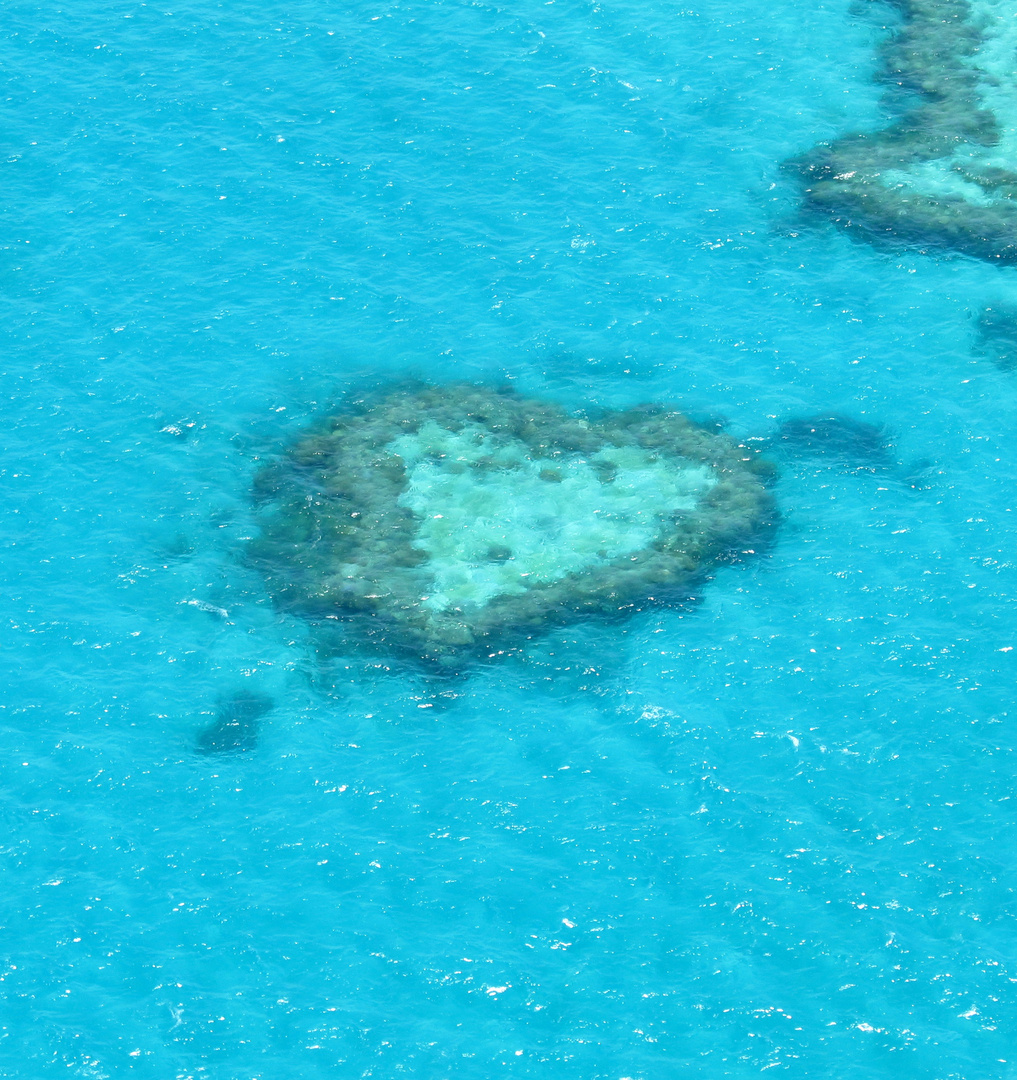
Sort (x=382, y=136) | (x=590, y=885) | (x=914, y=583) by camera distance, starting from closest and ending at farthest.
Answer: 1. (x=590, y=885)
2. (x=914, y=583)
3. (x=382, y=136)

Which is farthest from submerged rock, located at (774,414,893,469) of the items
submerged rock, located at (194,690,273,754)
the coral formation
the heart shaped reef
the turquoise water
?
submerged rock, located at (194,690,273,754)

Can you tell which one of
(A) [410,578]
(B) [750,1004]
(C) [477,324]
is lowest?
(B) [750,1004]

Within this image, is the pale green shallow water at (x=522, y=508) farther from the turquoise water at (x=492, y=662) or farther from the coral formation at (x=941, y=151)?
the coral formation at (x=941, y=151)

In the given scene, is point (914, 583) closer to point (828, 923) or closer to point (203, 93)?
point (828, 923)

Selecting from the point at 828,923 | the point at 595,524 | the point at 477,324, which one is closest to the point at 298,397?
the point at 477,324

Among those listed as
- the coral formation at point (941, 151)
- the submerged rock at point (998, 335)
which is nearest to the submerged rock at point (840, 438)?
the submerged rock at point (998, 335)

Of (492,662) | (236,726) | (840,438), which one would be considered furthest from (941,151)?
(236,726)

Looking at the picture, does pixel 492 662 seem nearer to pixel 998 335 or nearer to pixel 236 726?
pixel 236 726
